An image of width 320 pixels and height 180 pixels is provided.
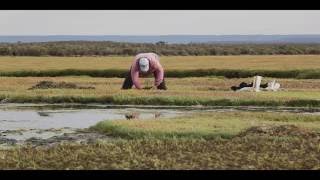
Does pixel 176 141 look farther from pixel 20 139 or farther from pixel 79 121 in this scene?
pixel 79 121

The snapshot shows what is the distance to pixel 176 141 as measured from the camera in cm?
1420

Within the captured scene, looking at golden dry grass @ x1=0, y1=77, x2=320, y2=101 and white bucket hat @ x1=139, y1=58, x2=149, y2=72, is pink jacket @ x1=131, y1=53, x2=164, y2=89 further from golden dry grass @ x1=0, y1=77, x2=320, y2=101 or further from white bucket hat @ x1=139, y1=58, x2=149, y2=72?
golden dry grass @ x1=0, y1=77, x2=320, y2=101

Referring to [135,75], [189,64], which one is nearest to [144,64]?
[135,75]

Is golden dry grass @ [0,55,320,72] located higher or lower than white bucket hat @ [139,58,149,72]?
lower

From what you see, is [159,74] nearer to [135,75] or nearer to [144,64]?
[144,64]

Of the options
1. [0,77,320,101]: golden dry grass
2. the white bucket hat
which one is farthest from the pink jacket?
[0,77,320,101]: golden dry grass

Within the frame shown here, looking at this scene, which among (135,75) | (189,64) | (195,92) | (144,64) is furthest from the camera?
(189,64)

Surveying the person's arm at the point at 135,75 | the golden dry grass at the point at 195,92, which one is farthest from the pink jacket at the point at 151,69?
the golden dry grass at the point at 195,92

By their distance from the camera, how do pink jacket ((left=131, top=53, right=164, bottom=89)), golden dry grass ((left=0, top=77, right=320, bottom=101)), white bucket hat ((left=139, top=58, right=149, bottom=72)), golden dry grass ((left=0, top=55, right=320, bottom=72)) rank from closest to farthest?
golden dry grass ((left=0, top=77, right=320, bottom=101)) < white bucket hat ((left=139, top=58, right=149, bottom=72)) < pink jacket ((left=131, top=53, right=164, bottom=89)) < golden dry grass ((left=0, top=55, right=320, bottom=72))

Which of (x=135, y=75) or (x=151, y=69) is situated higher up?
(x=151, y=69)

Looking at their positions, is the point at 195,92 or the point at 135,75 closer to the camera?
the point at 195,92

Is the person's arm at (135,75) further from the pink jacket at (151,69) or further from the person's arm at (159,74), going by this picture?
the person's arm at (159,74)

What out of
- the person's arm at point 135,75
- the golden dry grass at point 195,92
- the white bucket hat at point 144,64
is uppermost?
the white bucket hat at point 144,64

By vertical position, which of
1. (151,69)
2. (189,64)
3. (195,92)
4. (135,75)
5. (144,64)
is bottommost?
(189,64)
